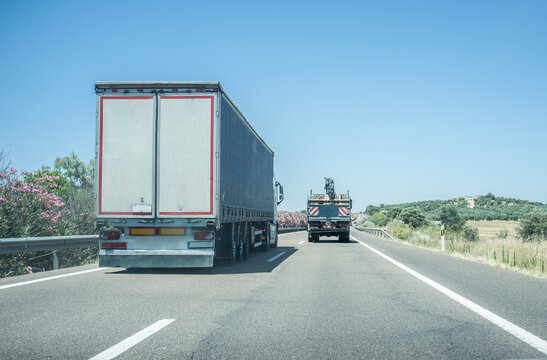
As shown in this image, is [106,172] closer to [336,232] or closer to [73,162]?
[336,232]

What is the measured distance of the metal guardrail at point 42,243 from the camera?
10109 millimetres

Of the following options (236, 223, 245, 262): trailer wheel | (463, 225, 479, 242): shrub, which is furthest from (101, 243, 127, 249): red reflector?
(463, 225, 479, 242): shrub

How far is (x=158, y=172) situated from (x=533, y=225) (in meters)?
41.9

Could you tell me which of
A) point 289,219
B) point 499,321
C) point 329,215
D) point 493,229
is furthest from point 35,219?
point 493,229

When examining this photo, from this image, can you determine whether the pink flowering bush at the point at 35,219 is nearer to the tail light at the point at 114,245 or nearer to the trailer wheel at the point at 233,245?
the tail light at the point at 114,245

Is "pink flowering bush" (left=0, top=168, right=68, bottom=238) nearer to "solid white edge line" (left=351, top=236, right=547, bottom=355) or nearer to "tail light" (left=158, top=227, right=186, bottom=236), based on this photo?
"tail light" (left=158, top=227, right=186, bottom=236)

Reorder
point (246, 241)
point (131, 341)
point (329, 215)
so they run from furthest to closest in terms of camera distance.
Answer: point (329, 215) → point (246, 241) → point (131, 341)

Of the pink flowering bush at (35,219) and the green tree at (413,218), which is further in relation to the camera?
the green tree at (413,218)

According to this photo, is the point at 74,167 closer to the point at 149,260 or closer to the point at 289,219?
the point at 289,219

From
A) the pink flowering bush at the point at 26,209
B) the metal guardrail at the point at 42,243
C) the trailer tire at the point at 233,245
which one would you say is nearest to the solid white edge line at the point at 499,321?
the trailer tire at the point at 233,245

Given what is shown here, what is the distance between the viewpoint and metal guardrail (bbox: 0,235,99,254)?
10.1 metres

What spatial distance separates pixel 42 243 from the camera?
11.2m

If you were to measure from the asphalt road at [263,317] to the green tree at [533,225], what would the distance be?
3610 cm

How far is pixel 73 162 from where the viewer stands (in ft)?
268
